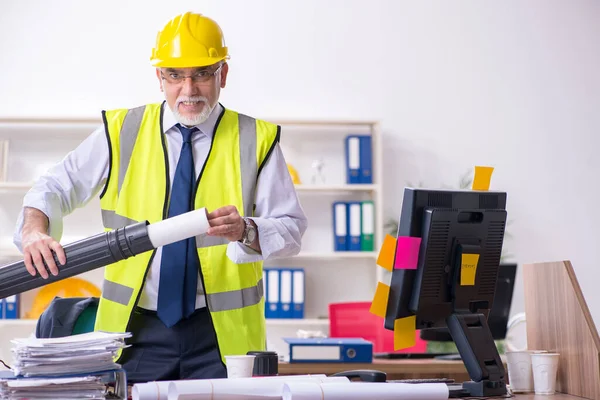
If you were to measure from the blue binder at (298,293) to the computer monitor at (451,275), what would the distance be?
9.31ft

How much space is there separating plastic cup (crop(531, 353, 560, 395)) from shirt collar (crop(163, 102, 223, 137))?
109cm

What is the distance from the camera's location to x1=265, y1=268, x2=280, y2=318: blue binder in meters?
4.76

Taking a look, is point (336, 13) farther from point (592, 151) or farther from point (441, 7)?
point (592, 151)

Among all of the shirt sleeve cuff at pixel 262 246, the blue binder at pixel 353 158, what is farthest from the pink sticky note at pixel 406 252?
the blue binder at pixel 353 158

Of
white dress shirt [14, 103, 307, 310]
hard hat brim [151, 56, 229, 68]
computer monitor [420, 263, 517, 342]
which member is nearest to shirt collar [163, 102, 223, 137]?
white dress shirt [14, 103, 307, 310]

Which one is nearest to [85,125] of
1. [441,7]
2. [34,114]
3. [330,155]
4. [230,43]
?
[34,114]

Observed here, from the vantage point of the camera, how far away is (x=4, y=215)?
16.4 feet

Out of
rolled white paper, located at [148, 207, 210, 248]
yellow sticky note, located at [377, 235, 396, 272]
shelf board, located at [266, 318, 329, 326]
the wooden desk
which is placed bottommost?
shelf board, located at [266, 318, 329, 326]

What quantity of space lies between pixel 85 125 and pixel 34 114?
31 centimetres

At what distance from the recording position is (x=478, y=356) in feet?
6.11

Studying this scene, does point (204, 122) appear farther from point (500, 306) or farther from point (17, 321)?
point (17, 321)

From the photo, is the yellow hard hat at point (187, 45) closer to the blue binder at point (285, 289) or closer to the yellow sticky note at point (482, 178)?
the yellow sticky note at point (482, 178)

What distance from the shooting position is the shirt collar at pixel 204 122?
7.48 feet

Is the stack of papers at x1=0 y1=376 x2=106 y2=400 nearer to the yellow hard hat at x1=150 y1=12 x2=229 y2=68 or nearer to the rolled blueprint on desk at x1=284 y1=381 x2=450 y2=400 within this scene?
the rolled blueprint on desk at x1=284 y1=381 x2=450 y2=400
